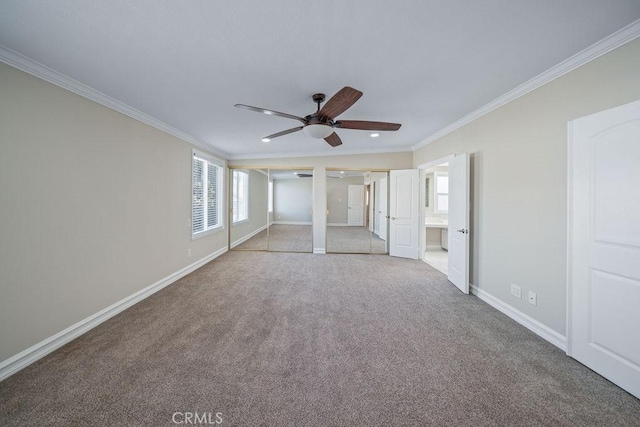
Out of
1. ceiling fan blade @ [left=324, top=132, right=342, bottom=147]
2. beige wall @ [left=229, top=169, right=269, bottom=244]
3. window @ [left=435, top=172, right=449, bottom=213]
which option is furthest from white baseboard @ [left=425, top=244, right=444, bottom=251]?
beige wall @ [left=229, top=169, right=269, bottom=244]

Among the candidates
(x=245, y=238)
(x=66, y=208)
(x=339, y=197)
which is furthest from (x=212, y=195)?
(x=339, y=197)

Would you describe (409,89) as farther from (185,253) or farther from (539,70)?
(185,253)

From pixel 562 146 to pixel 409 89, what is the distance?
4.84ft

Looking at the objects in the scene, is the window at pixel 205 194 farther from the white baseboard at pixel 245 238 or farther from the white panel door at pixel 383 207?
the white panel door at pixel 383 207

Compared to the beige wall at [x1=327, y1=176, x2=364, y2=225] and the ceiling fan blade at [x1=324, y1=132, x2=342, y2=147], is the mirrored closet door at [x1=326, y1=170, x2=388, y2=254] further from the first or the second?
the ceiling fan blade at [x1=324, y1=132, x2=342, y2=147]

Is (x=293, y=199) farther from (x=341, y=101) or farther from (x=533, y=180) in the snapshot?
(x=533, y=180)

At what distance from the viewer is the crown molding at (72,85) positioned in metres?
1.73

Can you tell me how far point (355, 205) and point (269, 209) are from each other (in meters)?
3.52

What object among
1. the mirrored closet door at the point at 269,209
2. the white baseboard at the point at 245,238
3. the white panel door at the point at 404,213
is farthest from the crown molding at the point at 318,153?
the white baseboard at the point at 245,238

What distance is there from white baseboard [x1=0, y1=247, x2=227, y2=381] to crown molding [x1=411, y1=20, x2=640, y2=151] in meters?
5.05

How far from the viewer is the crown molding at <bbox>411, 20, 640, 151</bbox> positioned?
1.58 m

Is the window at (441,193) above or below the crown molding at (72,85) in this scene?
below

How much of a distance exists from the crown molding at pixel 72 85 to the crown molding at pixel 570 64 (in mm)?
4416

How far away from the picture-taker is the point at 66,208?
6.89 ft
